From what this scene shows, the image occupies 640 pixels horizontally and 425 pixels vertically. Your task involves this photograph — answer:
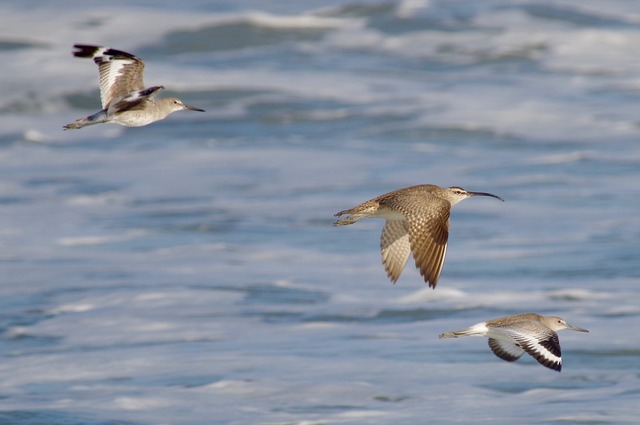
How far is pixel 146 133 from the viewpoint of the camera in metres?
34.8

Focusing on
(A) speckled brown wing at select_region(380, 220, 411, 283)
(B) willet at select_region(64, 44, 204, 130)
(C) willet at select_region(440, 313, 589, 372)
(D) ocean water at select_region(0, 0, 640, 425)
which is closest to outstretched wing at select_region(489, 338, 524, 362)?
(C) willet at select_region(440, 313, 589, 372)

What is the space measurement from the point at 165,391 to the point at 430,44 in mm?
24107

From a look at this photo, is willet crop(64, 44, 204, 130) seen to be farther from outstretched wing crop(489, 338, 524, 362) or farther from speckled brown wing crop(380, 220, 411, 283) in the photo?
outstretched wing crop(489, 338, 524, 362)

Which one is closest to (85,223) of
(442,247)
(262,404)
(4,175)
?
(4,175)

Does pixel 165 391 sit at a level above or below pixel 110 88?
below

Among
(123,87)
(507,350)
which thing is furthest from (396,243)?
(123,87)

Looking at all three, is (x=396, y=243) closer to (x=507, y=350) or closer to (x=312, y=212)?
(x=507, y=350)

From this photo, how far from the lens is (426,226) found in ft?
30.8

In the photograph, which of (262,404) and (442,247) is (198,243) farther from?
(442,247)

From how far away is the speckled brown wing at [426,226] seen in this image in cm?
905

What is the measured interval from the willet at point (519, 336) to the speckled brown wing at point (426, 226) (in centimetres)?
91

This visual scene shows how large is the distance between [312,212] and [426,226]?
58.8ft

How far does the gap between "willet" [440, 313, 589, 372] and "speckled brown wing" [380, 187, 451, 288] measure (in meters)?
0.91

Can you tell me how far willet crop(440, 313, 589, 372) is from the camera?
10.0m
